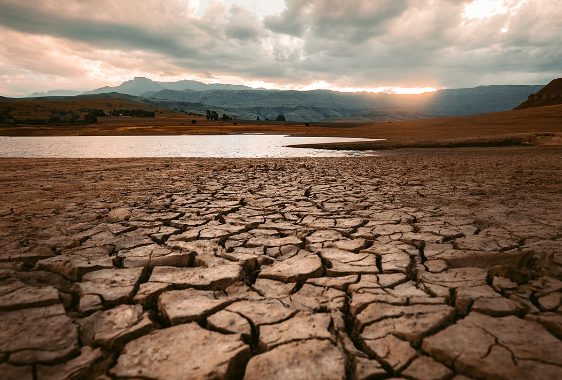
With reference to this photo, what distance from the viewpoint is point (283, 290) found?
2186 millimetres

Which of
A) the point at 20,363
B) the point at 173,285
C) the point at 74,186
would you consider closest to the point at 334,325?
the point at 173,285

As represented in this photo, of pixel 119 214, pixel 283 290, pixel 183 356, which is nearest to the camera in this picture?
pixel 183 356

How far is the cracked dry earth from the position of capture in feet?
4.91

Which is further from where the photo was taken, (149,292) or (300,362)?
(149,292)

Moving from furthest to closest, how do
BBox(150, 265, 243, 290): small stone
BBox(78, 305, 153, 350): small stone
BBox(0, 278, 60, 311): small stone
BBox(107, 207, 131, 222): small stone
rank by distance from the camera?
BBox(107, 207, 131, 222): small stone < BBox(150, 265, 243, 290): small stone < BBox(0, 278, 60, 311): small stone < BBox(78, 305, 153, 350): small stone

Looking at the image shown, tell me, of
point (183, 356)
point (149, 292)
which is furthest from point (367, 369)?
point (149, 292)

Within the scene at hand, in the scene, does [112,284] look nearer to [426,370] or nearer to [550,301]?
[426,370]

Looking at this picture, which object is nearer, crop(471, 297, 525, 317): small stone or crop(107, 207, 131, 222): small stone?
crop(471, 297, 525, 317): small stone

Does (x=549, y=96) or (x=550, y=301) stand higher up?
(x=549, y=96)

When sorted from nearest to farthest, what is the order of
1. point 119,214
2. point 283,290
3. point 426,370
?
point 426,370
point 283,290
point 119,214

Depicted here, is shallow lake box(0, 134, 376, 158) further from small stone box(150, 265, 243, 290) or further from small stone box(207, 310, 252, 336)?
small stone box(207, 310, 252, 336)

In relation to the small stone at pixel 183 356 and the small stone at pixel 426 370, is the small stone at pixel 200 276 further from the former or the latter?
the small stone at pixel 426 370

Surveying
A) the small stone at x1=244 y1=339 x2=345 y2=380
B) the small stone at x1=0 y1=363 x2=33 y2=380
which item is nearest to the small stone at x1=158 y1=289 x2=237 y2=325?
the small stone at x1=244 y1=339 x2=345 y2=380

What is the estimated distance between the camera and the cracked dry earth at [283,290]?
1.50m
